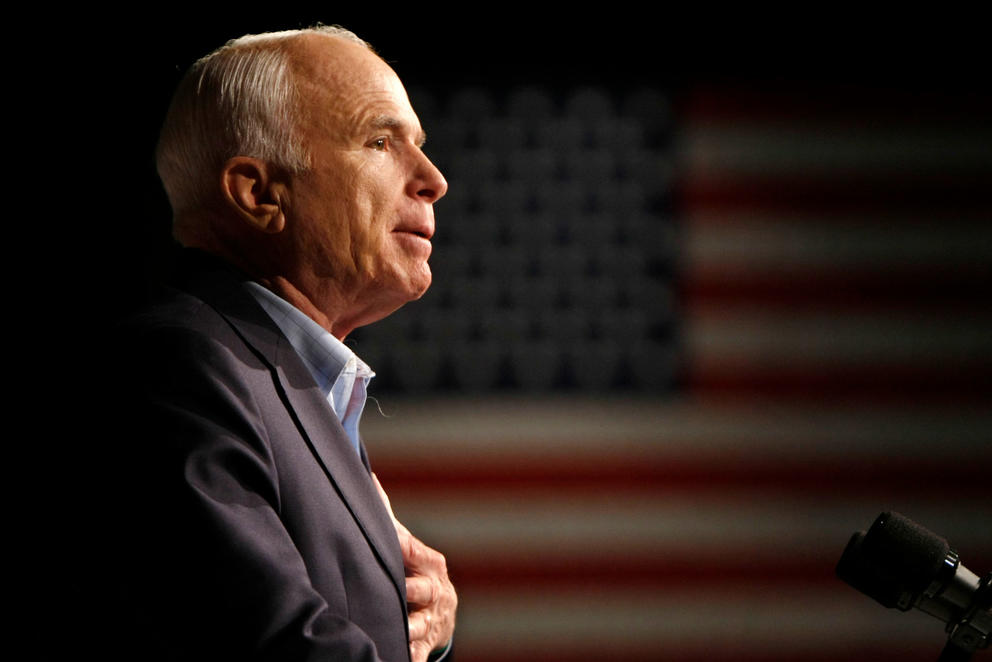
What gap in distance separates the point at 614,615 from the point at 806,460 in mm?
626

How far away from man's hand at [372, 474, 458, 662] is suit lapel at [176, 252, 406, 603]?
0.33ft

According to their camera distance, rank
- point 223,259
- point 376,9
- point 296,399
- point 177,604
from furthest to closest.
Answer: point 376,9, point 223,259, point 296,399, point 177,604

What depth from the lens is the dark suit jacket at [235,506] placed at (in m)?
0.68

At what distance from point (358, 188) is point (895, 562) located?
0.66 metres

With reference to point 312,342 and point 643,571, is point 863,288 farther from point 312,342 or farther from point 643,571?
→ point 312,342

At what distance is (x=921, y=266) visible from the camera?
239 cm

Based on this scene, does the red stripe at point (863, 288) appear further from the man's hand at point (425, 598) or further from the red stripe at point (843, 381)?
the man's hand at point (425, 598)

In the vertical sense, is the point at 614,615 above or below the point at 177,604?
below

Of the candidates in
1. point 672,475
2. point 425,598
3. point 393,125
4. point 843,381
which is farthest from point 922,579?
point 843,381

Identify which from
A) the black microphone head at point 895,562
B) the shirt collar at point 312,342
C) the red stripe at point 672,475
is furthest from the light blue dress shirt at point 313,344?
the red stripe at point 672,475

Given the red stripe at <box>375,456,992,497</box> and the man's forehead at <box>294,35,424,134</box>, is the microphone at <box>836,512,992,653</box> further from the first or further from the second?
the red stripe at <box>375,456,992,497</box>

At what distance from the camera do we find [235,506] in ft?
2.33

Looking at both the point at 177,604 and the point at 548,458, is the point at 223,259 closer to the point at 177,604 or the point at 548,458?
the point at 177,604

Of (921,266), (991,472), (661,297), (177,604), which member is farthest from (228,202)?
(991,472)
